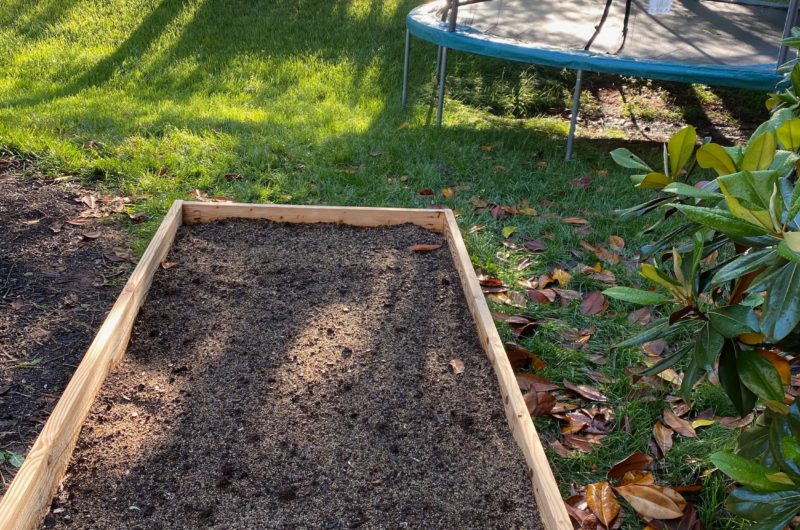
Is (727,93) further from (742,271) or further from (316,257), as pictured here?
(742,271)

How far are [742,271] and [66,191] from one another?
11.5 feet

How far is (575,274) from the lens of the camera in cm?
315

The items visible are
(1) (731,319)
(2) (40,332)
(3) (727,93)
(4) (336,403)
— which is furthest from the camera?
(3) (727,93)

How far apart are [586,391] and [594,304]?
0.61 meters

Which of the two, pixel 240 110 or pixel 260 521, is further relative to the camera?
pixel 240 110

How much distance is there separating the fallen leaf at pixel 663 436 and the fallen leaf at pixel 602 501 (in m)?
0.28

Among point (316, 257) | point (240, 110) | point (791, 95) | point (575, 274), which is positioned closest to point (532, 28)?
point (240, 110)

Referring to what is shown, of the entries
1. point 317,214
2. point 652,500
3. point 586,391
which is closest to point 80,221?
point 317,214

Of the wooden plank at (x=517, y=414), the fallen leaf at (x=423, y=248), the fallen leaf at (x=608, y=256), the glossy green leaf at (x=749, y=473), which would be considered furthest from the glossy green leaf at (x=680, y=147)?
the fallen leaf at (x=608, y=256)

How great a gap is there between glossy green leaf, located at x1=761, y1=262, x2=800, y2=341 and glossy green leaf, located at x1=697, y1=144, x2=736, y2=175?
26 centimetres

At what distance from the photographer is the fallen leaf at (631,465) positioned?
204 centimetres

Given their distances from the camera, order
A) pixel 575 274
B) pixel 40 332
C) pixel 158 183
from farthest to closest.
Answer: pixel 158 183
pixel 575 274
pixel 40 332

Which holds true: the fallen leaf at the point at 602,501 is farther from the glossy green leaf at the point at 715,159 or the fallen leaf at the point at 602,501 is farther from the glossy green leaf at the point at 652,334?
the glossy green leaf at the point at 715,159

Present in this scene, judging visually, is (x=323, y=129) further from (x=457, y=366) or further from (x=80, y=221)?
(x=457, y=366)
